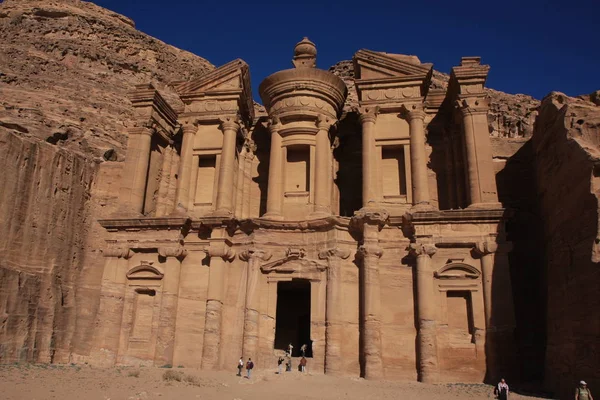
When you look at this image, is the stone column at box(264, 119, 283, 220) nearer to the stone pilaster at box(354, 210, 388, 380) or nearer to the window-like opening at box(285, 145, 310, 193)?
the window-like opening at box(285, 145, 310, 193)

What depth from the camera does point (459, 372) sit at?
1678 cm

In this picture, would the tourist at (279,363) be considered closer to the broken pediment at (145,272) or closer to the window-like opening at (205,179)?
the broken pediment at (145,272)

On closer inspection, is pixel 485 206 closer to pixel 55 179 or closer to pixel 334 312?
pixel 334 312

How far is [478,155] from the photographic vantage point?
758 inches

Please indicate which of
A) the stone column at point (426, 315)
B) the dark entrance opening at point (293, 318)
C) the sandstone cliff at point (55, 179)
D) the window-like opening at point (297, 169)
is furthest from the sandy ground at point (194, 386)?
the window-like opening at point (297, 169)

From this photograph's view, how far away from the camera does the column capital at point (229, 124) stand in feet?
71.8

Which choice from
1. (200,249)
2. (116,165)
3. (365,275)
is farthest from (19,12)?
(365,275)

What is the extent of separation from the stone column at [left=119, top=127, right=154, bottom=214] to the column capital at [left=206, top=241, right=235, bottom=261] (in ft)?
12.9

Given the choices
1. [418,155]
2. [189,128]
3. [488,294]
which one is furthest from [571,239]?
[189,128]

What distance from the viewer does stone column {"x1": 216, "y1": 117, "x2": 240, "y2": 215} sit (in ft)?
67.6

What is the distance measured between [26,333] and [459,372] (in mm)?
14644

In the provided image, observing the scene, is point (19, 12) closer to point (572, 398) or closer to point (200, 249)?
point (200, 249)

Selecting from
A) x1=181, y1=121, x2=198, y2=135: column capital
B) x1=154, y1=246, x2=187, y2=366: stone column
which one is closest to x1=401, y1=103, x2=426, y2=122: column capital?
x1=181, y1=121, x2=198, y2=135: column capital

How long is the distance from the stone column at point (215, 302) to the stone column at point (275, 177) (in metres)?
2.26
